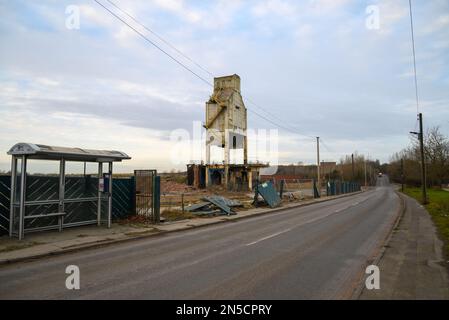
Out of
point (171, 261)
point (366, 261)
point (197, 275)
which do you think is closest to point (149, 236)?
point (171, 261)

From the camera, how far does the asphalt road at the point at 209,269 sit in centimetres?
636

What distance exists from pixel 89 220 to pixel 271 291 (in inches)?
406

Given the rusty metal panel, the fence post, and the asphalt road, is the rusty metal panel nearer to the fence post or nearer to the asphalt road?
the fence post

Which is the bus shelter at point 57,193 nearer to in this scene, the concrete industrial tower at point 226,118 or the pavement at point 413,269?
the pavement at point 413,269

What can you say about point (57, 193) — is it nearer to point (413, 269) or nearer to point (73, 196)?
point (73, 196)

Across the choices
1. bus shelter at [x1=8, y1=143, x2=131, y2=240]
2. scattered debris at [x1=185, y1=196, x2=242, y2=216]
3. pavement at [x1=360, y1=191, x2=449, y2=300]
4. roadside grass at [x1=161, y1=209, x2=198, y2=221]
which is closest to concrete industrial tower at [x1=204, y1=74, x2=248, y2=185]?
scattered debris at [x1=185, y1=196, x2=242, y2=216]

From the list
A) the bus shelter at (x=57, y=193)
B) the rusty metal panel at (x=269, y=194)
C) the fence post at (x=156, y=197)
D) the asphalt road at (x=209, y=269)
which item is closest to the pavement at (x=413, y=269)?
the asphalt road at (x=209, y=269)

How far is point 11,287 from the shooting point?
22.4 ft

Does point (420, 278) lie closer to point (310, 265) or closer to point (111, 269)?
point (310, 265)

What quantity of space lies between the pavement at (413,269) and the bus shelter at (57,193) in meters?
10.1

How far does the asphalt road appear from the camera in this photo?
636 centimetres

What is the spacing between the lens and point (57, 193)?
1341 centimetres

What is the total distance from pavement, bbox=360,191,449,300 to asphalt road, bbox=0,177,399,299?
1.55 feet

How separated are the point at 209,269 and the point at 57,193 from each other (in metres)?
7.98
